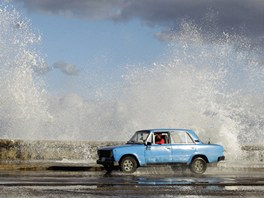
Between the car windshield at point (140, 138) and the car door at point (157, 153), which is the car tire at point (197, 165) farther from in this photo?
the car windshield at point (140, 138)

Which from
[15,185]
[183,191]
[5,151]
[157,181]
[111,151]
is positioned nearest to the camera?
[183,191]

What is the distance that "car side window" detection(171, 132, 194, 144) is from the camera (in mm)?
25094

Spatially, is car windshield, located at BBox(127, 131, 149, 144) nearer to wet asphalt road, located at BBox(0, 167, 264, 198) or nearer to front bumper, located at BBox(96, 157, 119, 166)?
front bumper, located at BBox(96, 157, 119, 166)

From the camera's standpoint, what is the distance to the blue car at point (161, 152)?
24438 mm

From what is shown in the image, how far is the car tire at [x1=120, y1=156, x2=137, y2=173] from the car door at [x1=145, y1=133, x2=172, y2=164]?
1.67ft

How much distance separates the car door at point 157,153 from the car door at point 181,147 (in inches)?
8.0

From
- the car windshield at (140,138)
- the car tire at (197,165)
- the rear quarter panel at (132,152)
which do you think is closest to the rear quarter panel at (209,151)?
the car tire at (197,165)

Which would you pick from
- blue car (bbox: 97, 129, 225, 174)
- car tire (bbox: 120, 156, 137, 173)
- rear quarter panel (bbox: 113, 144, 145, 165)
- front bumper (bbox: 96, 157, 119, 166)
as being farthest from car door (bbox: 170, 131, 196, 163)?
front bumper (bbox: 96, 157, 119, 166)

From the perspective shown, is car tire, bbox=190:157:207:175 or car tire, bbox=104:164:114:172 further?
car tire, bbox=190:157:207:175

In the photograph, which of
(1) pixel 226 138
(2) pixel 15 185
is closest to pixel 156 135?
(2) pixel 15 185

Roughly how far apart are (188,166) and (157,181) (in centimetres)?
580

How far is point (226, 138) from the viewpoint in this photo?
38875 mm

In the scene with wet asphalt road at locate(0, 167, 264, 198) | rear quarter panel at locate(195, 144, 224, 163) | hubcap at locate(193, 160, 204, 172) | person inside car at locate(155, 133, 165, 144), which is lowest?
wet asphalt road at locate(0, 167, 264, 198)

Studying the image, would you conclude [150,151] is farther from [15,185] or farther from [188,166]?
[15,185]
